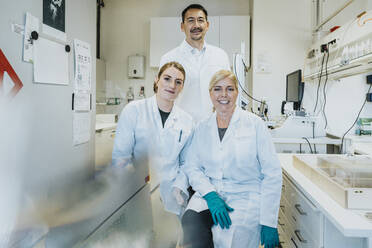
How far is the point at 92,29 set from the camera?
485mm

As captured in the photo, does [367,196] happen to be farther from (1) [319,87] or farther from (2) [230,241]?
(1) [319,87]

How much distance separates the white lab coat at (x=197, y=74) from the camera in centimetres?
122

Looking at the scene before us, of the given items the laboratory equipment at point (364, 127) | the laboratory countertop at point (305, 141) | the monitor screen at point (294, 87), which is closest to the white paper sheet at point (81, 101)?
the laboratory countertop at point (305, 141)

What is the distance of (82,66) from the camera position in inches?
18.5

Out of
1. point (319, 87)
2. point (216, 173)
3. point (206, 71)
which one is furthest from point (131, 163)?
point (319, 87)

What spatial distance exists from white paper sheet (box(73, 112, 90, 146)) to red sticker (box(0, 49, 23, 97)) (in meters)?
0.13

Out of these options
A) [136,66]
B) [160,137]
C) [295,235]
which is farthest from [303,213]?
[136,66]

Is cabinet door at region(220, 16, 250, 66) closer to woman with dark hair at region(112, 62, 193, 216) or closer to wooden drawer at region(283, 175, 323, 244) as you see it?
wooden drawer at region(283, 175, 323, 244)

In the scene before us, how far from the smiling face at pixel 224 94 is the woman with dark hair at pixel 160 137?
9.4 inches

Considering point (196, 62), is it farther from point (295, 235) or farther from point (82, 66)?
point (295, 235)

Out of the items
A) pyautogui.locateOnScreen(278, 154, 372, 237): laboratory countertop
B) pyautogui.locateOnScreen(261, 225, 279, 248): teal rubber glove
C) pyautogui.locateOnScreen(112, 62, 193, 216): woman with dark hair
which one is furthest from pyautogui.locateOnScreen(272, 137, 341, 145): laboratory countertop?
pyautogui.locateOnScreen(112, 62, 193, 216): woman with dark hair

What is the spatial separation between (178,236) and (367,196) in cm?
59

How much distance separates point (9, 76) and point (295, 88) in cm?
212

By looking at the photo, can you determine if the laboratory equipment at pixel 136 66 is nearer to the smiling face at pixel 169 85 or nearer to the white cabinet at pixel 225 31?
the white cabinet at pixel 225 31
